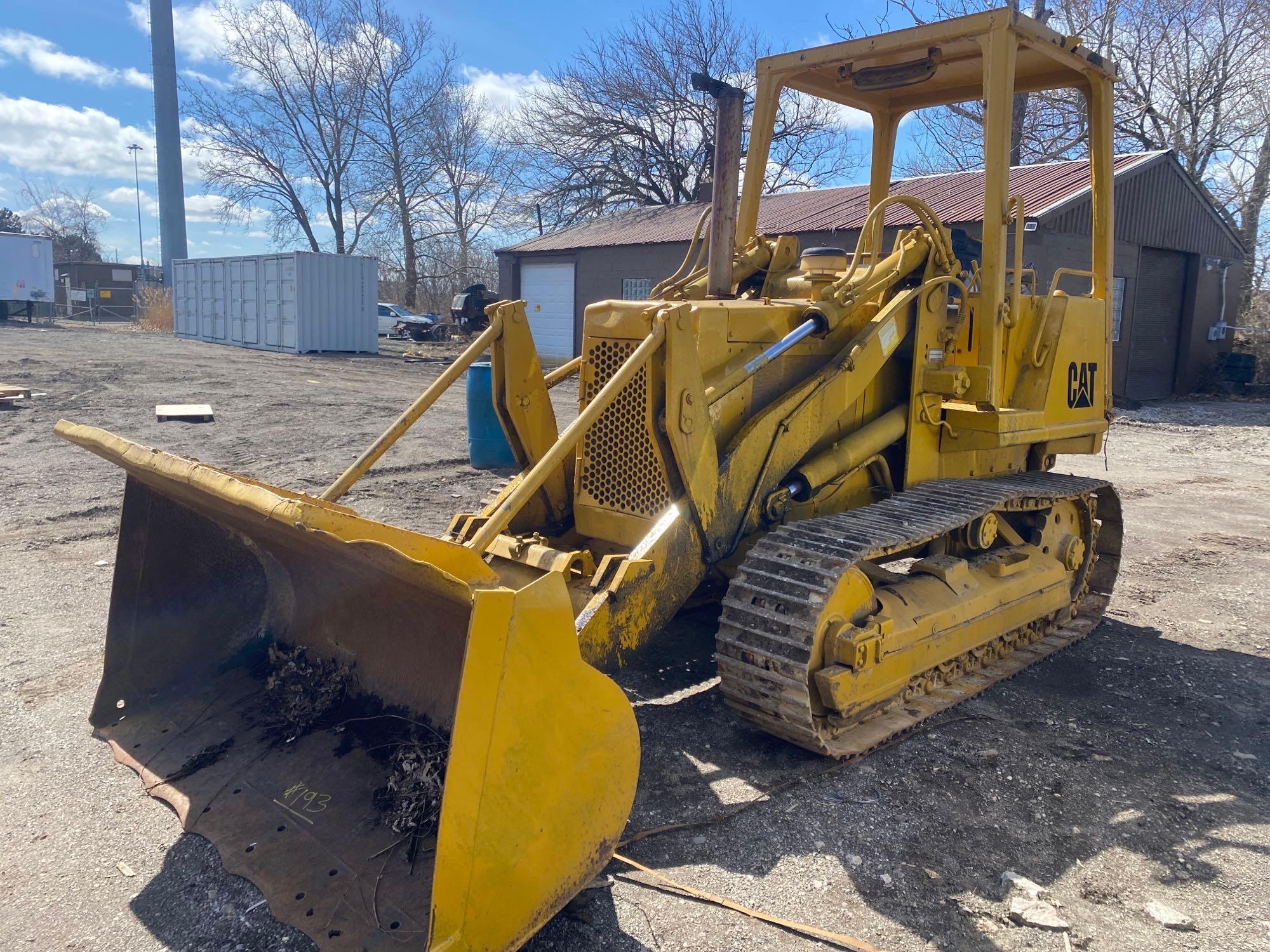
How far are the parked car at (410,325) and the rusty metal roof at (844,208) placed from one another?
5466 mm

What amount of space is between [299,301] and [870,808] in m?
25.0

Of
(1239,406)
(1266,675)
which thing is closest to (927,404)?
(1266,675)

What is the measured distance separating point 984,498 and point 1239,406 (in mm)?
18434

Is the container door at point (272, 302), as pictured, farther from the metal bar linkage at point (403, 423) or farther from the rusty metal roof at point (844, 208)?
the metal bar linkage at point (403, 423)

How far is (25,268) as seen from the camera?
1393 inches

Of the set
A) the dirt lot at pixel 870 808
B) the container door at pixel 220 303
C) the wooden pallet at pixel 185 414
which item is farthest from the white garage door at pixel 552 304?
the dirt lot at pixel 870 808

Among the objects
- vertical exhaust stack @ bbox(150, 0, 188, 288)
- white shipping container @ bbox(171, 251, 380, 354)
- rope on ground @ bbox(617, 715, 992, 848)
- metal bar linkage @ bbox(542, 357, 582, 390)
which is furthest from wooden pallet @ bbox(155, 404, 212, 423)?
vertical exhaust stack @ bbox(150, 0, 188, 288)

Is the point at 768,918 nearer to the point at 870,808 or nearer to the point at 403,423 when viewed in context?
the point at 870,808

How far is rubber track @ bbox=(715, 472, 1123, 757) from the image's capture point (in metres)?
3.78

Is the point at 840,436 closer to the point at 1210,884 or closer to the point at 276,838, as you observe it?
the point at 1210,884

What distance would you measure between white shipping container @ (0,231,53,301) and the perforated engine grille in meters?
37.6

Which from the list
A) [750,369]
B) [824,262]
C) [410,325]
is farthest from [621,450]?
[410,325]

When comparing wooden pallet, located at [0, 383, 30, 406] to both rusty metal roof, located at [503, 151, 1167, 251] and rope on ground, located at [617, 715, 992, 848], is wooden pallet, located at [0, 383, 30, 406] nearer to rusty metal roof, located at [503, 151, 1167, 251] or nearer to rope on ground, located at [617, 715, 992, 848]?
rusty metal roof, located at [503, 151, 1167, 251]

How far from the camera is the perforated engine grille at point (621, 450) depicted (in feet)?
13.9
